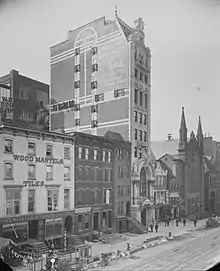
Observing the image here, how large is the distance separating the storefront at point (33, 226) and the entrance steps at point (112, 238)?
0.31 metres

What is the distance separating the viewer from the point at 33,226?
8.75ft

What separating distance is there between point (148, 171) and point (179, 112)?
0.52 meters

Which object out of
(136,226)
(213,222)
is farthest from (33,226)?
(213,222)

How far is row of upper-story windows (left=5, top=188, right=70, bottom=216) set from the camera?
2617 millimetres

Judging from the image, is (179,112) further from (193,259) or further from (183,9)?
(193,259)

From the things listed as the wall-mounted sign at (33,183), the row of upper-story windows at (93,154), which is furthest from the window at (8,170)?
the row of upper-story windows at (93,154)

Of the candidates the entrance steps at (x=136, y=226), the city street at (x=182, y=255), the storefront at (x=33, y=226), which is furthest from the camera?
the entrance steps at (x=136, y=226)

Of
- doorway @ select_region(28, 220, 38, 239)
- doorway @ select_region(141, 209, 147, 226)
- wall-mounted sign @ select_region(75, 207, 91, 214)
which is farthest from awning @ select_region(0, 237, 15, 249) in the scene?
doorway @ select_region(141, 209, 147, 226)

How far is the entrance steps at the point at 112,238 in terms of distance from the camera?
2824 mm

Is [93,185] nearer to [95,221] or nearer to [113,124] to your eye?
[95,221]

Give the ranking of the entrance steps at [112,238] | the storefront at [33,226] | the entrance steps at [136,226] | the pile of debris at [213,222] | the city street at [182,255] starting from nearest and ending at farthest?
1. the storefront at [33,226]
2. the city street at [182,255]
3. the entrance steps at [112,238]
4. the entrance steps at [136,226]
5. the pile of debris at [213,222]

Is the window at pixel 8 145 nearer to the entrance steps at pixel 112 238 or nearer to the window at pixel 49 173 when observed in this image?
the window at pixel 49 173

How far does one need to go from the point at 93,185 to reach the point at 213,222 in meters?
1.05

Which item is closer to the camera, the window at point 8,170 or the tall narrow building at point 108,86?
the window at point 8,170
